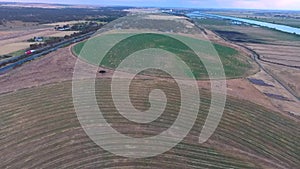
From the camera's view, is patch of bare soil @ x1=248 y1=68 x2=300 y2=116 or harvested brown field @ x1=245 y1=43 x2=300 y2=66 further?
harvested brown field @ x1=245 y1=43 x2=300 y2=66

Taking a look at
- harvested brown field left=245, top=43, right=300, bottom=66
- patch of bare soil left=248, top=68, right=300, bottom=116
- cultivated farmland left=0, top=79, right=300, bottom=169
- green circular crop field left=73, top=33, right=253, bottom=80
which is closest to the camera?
cultivated farmland left=0, top=79, right=300, bottom=169

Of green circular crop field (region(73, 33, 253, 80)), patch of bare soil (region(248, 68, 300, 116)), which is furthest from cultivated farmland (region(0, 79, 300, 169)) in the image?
green circular crop field (region(73, 33, 253, 80))

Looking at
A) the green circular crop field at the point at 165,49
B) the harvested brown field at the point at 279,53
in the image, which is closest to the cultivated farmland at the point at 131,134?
the green circular crop field at the point at 165,49

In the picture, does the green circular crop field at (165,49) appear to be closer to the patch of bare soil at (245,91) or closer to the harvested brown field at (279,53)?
the patch of bare soil at (245,91)

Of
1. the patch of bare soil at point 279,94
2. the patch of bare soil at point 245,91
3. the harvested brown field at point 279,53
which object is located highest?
the harvested brown field at point 279,53

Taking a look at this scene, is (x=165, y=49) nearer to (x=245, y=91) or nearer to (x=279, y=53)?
(x=245, y=91)

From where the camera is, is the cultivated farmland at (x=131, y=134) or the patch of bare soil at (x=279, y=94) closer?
the cultivated farmland at (x=131, y=134)

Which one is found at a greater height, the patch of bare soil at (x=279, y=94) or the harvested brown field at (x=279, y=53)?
the harvested brown field at (x=279, y=53)

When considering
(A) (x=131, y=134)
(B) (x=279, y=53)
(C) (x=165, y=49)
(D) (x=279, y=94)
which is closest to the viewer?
(A) (x=131, y=134)

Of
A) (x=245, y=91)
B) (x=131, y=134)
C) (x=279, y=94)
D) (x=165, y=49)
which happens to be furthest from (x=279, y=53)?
(x=131, y=134)

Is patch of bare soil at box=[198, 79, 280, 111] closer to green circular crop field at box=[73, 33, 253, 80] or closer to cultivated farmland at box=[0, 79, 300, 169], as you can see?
cultivated farmland at box=[0, 79, 300, 169]

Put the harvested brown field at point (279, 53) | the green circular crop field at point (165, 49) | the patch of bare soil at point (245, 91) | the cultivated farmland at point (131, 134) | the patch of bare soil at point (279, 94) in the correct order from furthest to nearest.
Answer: the harvested brown field at point (279, 53)
the green circular crop field at point (165, 49)
the patch of bare soil at point (245, 91)
the patch of bare soil at point (279, 94)
the cultivated farmland at point (131, 134)

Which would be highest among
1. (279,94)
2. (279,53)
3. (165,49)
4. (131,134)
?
(165,49)
